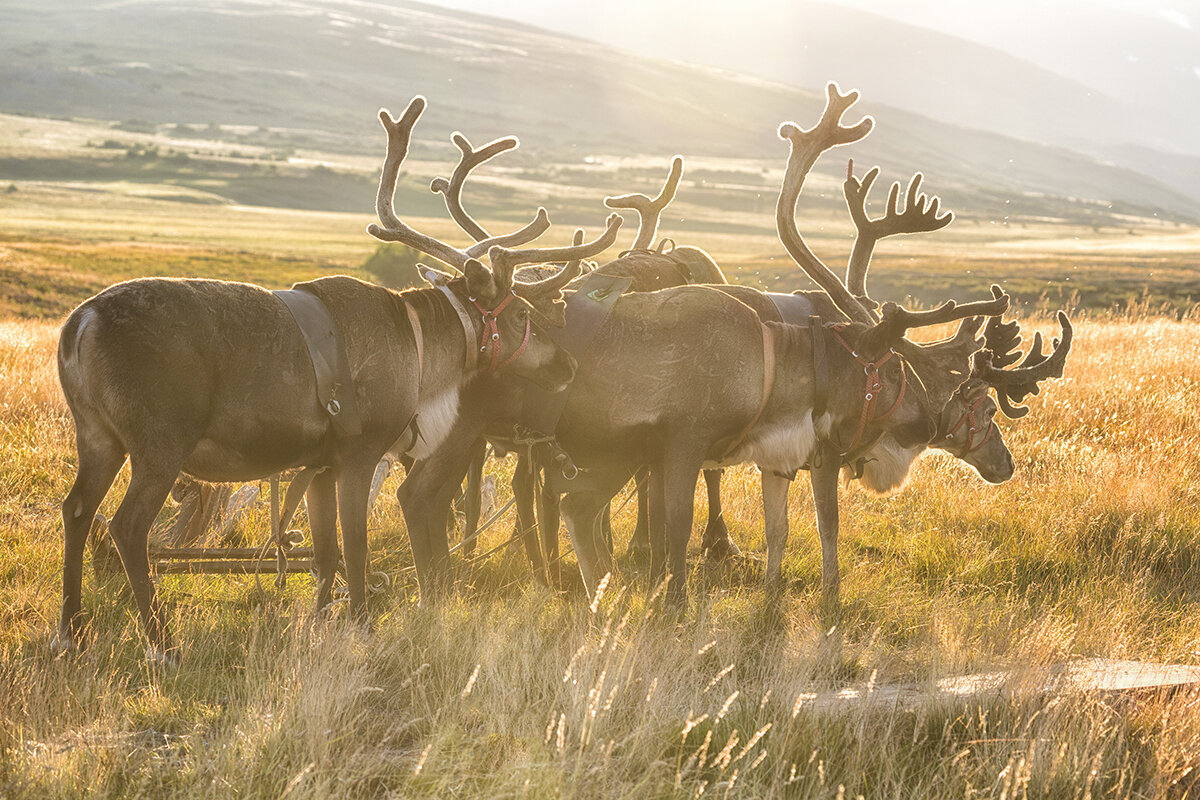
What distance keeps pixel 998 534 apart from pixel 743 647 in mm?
3830

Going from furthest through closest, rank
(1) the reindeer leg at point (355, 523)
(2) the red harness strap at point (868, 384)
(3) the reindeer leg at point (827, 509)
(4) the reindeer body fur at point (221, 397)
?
1. (3) the reindeer leg at point (827, 509)
2. (2) the red harness strap at point (868, 384)
3. (1) the reindeer leg at point (355, 523)
4. (4) the reindeer body fur at point (221, 397)

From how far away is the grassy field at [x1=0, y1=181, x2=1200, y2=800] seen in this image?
471 cm

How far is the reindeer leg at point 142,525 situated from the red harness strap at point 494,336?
2.13 meters

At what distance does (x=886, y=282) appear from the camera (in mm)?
61406

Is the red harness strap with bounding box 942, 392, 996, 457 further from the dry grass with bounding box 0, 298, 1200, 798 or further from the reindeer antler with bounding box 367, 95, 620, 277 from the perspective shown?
the reindeer antler with bounding box 367, 95, 620, 277

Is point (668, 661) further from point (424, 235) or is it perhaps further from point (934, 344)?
point (934, 344)

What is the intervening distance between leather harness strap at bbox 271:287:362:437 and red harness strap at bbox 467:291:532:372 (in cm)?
101

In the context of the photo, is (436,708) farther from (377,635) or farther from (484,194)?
(484,194)

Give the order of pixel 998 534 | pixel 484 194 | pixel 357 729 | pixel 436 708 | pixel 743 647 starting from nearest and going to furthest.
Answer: pixel 357 729 < pixel 436 708 < pixel 743 647 < pixel 998 534 < pixel 484 194

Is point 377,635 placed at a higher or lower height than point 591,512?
lower

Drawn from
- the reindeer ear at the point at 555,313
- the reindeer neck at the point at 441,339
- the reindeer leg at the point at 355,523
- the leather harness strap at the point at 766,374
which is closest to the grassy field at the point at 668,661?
the reindeer leg at the point at 355,523

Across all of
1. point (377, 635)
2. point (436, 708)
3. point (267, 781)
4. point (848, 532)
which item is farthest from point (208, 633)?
point (848, 532)

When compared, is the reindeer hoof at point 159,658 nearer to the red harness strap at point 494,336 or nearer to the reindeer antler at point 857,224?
the red harness strap at point 494,336

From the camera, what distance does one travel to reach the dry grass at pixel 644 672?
185 inches
